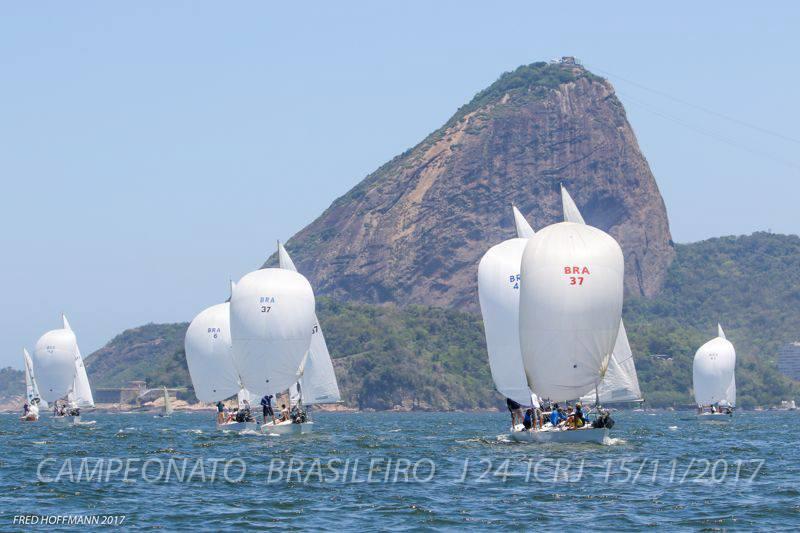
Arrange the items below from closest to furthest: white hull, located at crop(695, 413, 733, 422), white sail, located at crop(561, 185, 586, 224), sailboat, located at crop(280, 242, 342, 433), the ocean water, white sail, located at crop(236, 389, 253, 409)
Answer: the ocean water
white sail, located at crop(561, 185, 586, 224)
sailboat, located at crop(280, 242, 342, 433)
white sail, located at crop(236, 389, 253, 409)
white hull, located at crop(695, 413, 733, 422)

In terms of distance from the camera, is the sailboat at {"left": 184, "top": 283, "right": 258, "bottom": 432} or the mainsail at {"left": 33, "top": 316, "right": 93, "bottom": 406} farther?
the mainsail at {"left": 33, "top": 316, "right": 93, "bottom": 406}

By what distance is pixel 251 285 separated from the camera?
70125 millimetres

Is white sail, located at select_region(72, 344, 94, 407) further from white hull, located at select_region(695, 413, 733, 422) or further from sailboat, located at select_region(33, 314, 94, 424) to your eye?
white hull, located at select_region(695, 413, 733, 422)

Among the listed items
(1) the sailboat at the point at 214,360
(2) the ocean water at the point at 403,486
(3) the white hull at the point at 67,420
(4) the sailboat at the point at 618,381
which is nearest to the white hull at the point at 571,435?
(2) the ocean water at the point at 403,486

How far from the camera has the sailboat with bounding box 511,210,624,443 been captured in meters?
53.0

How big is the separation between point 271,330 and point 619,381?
20257mm

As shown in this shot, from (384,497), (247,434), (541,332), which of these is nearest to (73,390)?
(247,434)

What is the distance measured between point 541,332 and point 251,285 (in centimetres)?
2147

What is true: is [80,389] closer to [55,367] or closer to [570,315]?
[55,367]

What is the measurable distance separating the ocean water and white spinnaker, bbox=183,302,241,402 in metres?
27.6

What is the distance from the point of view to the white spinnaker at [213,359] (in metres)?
90.6

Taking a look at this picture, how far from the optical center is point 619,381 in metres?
56.5

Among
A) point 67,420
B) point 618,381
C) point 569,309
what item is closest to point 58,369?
point 67,420

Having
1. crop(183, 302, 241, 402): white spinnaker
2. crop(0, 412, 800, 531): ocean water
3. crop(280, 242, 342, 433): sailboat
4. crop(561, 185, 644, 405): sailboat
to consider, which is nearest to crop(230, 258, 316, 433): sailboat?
crop(280, 242, 342, 433): sailboat
